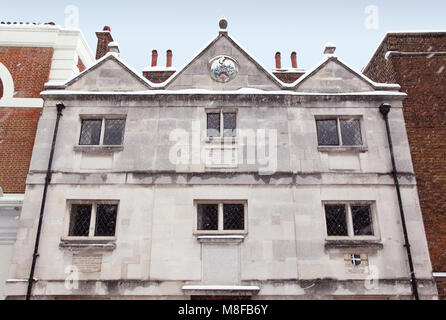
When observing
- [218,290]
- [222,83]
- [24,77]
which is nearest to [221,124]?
[222,83]

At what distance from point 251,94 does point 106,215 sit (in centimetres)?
630

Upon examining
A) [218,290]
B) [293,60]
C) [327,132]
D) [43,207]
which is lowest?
[218,290]

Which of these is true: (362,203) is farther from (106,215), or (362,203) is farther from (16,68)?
(16,68)

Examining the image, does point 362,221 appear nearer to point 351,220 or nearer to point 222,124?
point 351,220

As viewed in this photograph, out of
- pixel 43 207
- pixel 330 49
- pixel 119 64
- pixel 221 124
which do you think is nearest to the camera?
pixel 43 207

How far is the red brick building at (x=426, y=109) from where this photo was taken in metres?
11.8

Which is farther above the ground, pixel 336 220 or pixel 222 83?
pixel 222 83

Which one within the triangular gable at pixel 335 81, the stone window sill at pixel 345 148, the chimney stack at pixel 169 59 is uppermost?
the chimney stack at pixel 169 59

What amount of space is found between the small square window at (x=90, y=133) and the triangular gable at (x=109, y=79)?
123 centimetres

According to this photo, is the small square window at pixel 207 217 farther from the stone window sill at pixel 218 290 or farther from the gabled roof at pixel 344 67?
the gabled roof at pixel 344 67

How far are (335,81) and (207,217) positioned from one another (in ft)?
21.9

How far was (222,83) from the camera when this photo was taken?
13023 mm

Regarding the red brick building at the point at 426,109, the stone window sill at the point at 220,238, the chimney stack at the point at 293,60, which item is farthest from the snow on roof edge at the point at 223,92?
the chimney stack at the point at 293,60
